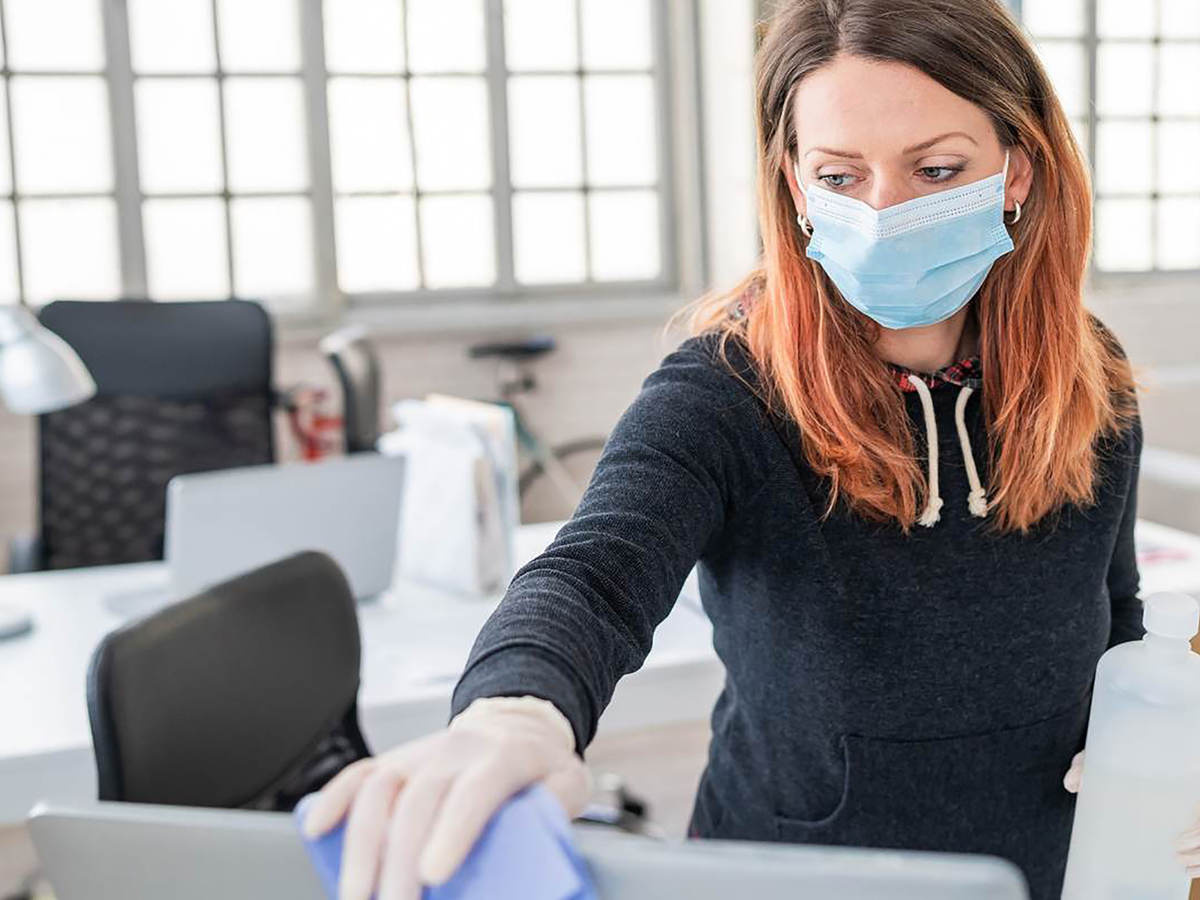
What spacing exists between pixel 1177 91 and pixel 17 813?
5.07 m

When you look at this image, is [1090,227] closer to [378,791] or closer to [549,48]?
[378,791]

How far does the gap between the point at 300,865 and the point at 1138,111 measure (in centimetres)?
535

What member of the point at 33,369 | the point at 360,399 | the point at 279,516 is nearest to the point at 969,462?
the point at 279,516

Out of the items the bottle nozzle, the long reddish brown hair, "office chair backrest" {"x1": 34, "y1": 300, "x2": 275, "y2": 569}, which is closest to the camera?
the bottle nozzle

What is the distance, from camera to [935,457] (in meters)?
1.08

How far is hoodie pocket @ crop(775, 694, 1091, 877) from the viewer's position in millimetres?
1079

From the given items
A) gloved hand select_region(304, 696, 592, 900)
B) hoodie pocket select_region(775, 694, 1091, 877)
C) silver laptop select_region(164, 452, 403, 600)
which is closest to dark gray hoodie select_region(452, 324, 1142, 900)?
hoodie pocket select_region(775, 694, 1091, 877)

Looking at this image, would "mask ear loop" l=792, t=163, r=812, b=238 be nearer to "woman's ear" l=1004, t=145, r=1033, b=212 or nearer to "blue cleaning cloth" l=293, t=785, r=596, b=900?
"woman's ear" l=1004, t=145, r=1033, b=212

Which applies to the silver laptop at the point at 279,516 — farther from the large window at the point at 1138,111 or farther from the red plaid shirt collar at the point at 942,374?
the large window at the point at 1138,111

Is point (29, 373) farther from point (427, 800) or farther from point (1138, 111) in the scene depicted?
point (1138, 111)

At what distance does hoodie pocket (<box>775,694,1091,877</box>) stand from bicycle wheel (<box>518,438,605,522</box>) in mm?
3240

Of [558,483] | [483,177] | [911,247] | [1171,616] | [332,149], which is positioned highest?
[332,149]

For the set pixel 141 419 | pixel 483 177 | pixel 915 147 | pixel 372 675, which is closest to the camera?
pixel 915 147

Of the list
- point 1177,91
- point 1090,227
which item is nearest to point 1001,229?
point 1090,227
